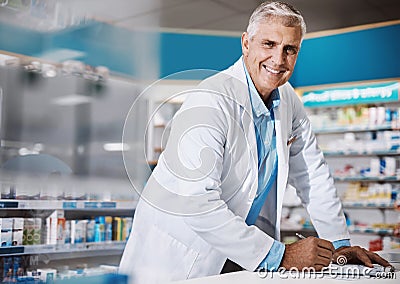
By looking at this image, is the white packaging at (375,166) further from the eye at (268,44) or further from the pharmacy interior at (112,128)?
the eye at (268,44)

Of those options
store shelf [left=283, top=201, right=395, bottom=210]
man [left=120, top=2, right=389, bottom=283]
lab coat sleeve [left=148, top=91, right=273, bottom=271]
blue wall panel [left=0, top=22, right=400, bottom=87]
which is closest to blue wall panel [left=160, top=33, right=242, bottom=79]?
blue wall panel [left=0, top=22, right=400, bottom=87]

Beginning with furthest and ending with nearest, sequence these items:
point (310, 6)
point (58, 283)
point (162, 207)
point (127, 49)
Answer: point (127, 49) < point (310, 6) < point (58, 283) < point (162, 207)

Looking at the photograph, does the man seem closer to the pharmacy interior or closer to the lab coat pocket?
the lab coat pocket

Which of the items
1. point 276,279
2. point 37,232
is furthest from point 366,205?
point 276,279

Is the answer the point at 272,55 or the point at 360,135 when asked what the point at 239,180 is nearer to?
the point at 272,55

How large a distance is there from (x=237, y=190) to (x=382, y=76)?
375cm

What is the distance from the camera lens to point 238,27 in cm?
474

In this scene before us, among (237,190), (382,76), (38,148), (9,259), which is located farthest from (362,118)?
(237,190)

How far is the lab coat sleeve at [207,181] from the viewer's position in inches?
56.1

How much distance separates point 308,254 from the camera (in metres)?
1.40

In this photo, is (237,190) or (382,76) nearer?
(237,190)

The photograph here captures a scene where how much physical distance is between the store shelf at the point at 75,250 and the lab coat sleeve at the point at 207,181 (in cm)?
195

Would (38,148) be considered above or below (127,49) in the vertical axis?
below

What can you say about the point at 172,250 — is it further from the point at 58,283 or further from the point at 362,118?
the point at 362,118
